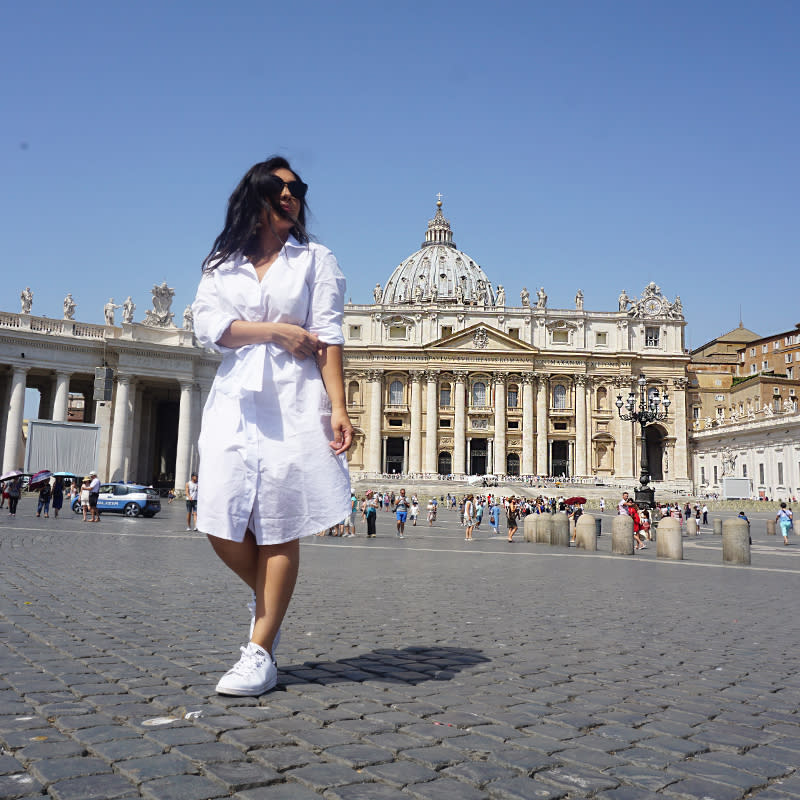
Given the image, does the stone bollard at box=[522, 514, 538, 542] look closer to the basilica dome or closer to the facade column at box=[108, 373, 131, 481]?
the facade column at box=[108, 373, 131, 481]

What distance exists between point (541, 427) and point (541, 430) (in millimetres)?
283

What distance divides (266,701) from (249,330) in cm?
171

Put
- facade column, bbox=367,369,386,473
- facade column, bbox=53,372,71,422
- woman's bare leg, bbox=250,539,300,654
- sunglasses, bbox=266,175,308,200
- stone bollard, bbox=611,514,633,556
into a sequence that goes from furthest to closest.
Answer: facade column, bbox=367,369,386,473
facade column, bbox=53,372,71,422
stone bollard, bbox=611,514,633,556
sunglasses, bbox=266,175,308,200
woman's bare leg, bbox=250,539,300,654

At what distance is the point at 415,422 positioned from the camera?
73688mm

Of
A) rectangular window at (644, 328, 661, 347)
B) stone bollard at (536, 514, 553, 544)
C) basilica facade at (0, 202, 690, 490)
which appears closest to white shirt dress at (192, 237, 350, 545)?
stone bollard at (536, 514, 553, 544)

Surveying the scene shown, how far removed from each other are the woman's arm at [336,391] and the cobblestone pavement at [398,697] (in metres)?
1.19

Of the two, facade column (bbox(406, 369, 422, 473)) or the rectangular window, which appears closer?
facade column (bbox(406, 369, 422, 473))

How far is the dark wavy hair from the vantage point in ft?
13.0

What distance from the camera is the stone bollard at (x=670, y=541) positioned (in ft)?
55.0

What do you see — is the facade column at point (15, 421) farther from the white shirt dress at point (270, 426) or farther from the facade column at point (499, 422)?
the facade column at point (499, 422)

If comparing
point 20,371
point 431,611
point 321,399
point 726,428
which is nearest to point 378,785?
point 321,399

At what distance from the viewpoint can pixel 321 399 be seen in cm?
375

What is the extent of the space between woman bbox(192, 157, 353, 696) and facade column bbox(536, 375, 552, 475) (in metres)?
70.3

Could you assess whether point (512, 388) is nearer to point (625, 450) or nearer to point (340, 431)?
point (625, 450)
